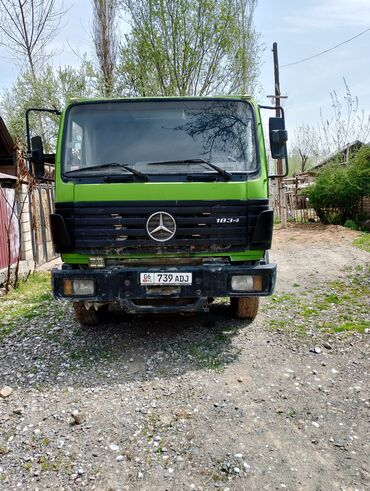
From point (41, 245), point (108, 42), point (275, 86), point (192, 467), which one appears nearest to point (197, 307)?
point (192, 467)

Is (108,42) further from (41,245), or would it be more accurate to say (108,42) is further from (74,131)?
(74,131)

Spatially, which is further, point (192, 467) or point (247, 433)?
point (247, 433)

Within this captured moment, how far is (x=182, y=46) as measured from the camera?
13250 mm

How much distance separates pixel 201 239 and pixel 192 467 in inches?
73.3

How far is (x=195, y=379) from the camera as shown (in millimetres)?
3350

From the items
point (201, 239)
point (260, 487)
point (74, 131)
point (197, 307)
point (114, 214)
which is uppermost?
point (74, 131)

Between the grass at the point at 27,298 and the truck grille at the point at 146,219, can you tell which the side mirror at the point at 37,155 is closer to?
the truck grille at the point at 146,219

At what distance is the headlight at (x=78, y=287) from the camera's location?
3.62 metres

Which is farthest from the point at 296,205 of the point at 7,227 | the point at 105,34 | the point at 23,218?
the point at 7,227

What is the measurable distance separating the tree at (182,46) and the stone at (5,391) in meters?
12.3

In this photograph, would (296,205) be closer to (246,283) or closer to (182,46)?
(182,46)

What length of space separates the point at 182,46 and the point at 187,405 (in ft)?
42.4

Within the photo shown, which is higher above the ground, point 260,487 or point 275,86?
point 275,86

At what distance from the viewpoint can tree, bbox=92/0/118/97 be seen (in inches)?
703
